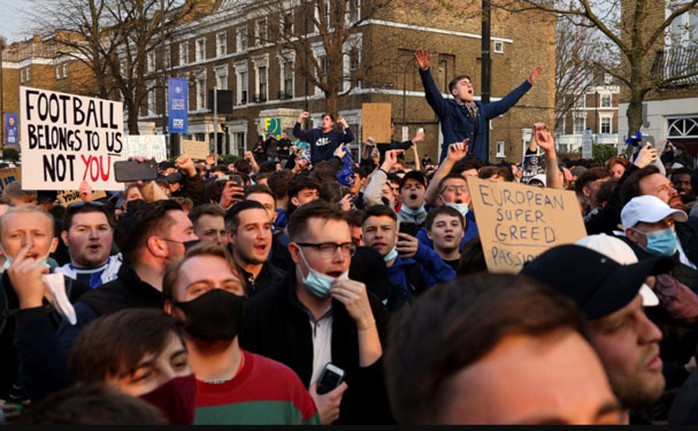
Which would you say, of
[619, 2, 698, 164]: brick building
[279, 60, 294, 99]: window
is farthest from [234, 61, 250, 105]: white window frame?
[619, 2, 698, 164]: brick building

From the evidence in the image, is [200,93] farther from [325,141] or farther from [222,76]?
[325,141]

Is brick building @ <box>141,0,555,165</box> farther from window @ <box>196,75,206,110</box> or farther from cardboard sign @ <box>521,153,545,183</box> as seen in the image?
cardboard sign @ <box>521,153,545,183</box>

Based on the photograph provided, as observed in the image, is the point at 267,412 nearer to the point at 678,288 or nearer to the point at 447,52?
the point at 678,288

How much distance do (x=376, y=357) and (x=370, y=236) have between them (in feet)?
6.10

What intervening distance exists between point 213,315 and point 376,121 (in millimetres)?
9499

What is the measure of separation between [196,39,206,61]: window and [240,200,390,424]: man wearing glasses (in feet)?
192

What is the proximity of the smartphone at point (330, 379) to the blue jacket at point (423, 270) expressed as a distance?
5.35ft

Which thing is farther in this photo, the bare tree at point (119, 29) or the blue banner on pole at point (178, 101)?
the bare tree at point (119, 29)

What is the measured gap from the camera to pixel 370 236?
526 cm

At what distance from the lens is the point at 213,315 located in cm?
295

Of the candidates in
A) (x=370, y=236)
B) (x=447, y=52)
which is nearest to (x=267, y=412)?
(x=370, y=236)

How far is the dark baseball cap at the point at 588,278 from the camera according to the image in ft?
6.59

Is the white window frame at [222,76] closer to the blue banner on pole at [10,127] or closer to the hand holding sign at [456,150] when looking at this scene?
the blue banner on pole at [10,127]

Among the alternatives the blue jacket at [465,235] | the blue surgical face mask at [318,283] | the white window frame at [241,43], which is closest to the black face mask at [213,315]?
the blue surgical face mask at [318,283]
